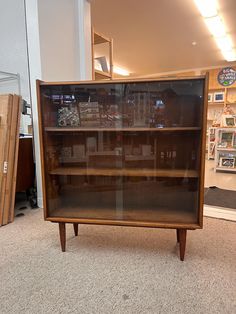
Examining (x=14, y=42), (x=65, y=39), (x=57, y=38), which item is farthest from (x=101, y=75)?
(x=14, y=42)

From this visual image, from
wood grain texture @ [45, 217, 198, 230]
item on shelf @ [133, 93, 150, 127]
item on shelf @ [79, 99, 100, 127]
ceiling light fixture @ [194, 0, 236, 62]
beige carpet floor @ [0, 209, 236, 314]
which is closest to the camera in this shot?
beige carpet floor @ [0, 209, 236, 314]

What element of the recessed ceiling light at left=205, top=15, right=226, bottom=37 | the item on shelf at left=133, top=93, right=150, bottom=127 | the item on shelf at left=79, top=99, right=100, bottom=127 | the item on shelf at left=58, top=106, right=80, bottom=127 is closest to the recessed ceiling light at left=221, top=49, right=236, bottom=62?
the recessed ceiling light at left=205, top=15, right=226, bottom=37

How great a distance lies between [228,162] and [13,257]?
159 inches

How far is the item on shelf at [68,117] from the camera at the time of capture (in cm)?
174

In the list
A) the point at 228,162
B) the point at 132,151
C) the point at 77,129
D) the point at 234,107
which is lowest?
the point at 228,162

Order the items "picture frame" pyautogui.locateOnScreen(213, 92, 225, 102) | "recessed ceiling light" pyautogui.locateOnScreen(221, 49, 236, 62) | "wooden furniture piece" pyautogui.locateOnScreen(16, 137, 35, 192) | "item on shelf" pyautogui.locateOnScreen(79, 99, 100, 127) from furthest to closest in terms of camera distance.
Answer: "picture frame" pyautogui.locateOnScreen(213, 92, 225, 102) < "recessed ceiling light" pyautogui.locateOnScreen(221, 49, 236, 62) < "wooden furniture piece" pyautogui.locateOnScreen(16, 137, 35, 192) < "item on shelf" pyautogui.locateOnScreen(79, 99, 100, 127)

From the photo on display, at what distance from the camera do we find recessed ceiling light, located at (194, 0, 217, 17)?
10.1ft

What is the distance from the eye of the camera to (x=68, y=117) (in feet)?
5.76

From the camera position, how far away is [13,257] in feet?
5.35

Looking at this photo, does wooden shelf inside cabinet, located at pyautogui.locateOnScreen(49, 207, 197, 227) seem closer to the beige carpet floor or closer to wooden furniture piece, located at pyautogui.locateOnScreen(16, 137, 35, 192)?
the beige carpet floor

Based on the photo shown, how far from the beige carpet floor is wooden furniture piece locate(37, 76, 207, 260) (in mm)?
180

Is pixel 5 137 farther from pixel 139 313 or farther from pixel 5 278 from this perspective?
pixel 139 313

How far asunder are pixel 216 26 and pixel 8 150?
4.04m

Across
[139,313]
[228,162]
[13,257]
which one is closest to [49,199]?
[13,257]
